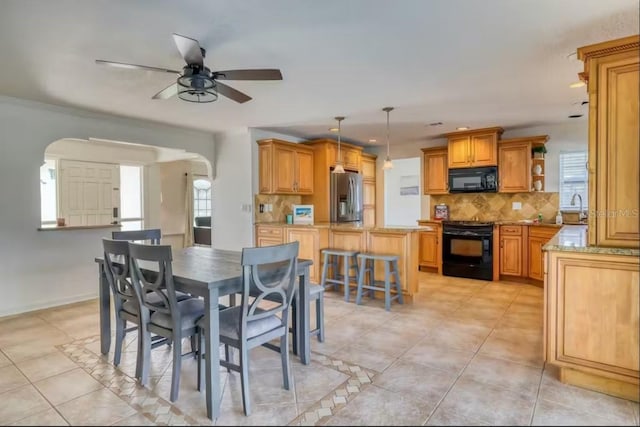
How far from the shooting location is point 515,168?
5.37m

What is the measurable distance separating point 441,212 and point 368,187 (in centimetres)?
150

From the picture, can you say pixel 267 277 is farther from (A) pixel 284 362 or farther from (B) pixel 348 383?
(B) pixel 348 383

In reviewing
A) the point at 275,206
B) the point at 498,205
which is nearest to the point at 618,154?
the point at 498,205

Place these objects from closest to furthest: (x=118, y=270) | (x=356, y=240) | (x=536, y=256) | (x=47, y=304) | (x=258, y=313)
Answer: (x=258, y=313) < (x=118, y=270) < (x=47, y=304) < (x=356, y=240) < (x=536, y=256)

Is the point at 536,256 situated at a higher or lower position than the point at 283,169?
lower

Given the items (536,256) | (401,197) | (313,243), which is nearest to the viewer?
(313,243)

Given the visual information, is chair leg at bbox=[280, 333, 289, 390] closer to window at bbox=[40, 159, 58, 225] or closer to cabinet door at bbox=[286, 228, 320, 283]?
cabinet door at bbox=[286, 228, 320, 283]

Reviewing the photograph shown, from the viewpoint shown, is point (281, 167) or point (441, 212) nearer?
point (281, 167)

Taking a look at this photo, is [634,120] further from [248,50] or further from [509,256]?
[509,256]

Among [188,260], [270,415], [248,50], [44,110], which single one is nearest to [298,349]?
[270,415]

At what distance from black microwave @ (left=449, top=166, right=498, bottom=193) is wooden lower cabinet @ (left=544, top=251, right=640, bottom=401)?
10.9 feet

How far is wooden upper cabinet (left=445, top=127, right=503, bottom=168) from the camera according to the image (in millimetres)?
5449

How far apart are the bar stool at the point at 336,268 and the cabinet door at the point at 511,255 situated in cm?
229

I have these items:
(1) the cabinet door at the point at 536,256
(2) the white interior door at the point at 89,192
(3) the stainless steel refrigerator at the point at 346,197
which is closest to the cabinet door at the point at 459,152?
(1) the cabinet door at the point at 536,256
